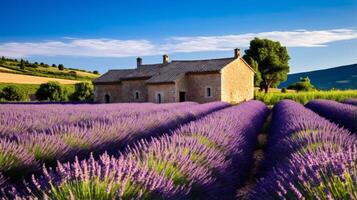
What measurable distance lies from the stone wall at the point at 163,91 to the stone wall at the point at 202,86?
1787 millimetres

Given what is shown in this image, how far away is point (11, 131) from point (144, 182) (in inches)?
143

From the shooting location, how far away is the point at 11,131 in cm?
521

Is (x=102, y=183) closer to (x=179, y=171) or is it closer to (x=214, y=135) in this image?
(x=179, y=171)

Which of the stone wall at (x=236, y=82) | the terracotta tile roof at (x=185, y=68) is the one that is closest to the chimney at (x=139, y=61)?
the terracotta tile roof at (x=185, y=68)

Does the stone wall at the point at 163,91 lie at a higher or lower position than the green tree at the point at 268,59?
lower

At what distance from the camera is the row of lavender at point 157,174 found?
1.90 meters

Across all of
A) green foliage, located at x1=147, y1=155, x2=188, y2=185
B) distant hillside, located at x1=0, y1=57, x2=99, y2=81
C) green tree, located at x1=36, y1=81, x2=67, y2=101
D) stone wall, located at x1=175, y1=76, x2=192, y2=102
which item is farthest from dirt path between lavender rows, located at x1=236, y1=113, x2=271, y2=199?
distant hillside, located at x1=0, y1=57, x2=99, y2=81

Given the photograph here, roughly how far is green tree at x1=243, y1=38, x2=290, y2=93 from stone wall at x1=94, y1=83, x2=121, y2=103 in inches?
910

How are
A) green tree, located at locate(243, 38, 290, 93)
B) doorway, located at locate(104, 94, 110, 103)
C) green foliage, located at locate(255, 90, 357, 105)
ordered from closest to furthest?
1. green foliage, located at locate(255, 90, 357, 105)
2. doorway, located at locate(104, 94, 110, 103)
3. green tree, located at locate(243, 38, 290, 93)

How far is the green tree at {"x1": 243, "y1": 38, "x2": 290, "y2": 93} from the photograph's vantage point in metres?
52.2

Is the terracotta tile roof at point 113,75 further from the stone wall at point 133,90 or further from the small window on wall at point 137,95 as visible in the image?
the small window on wall at point 137,95

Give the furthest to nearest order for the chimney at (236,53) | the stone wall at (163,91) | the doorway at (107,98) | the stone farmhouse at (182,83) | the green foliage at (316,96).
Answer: the doorway at (107,98) → the chimney at (236,53) → the green foliage at (316,96) → the stone farmhouse at (182,83) → the stone wall at (163,91)

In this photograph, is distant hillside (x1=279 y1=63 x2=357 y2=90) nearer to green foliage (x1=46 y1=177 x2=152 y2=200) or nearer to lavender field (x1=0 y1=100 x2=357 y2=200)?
lavender field (x1=0 y1=100 x2=357 y2=200)

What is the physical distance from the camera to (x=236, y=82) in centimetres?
2981
